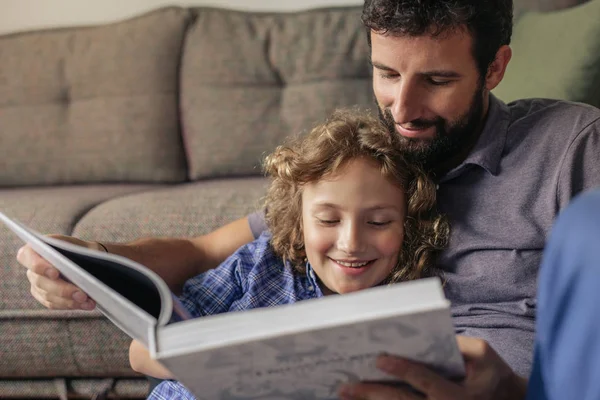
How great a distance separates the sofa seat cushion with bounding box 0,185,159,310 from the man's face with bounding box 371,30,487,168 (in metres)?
0.96

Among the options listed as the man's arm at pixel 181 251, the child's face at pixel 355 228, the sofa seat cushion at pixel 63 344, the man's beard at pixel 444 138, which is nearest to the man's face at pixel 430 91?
the man's beard at pixel 444 138

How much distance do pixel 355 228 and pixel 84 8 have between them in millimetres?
1979

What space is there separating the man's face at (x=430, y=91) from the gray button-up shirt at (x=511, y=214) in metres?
0.06

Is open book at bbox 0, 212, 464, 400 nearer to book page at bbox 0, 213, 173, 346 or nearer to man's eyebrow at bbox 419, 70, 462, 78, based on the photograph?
book page at bbox 0, 213, 173, 346

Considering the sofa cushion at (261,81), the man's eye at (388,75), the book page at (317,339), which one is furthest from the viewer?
the sofa cushion at (261,81)

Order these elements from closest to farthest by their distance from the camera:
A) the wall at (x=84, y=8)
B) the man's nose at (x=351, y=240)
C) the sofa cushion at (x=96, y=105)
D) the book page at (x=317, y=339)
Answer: the book page at (x=317, y=339) < the man's nose at (x=351, y=240) < the sofa cushion at (x=96, y=105) < the wall at (x=84, y=8)

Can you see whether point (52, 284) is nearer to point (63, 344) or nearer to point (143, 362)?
point (143, 362)

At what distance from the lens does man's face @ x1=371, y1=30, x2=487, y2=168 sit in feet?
3.59

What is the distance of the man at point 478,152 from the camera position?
3.35ft

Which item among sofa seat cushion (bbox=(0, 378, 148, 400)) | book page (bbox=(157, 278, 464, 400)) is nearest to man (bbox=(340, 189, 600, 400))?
book page (bbox=(157, 278, 464, 400))

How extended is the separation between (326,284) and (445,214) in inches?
9.3

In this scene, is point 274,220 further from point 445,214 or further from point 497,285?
point 497,285

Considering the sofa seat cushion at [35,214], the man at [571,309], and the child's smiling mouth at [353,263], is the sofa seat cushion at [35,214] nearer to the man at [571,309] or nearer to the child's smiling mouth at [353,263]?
the child's smiling mouth at [353,263]

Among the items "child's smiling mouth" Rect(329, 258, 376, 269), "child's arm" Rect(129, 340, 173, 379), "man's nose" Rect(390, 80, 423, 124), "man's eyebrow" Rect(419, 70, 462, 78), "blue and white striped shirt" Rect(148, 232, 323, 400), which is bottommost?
"child's arm" Rect(129, 340, 173, 379)
